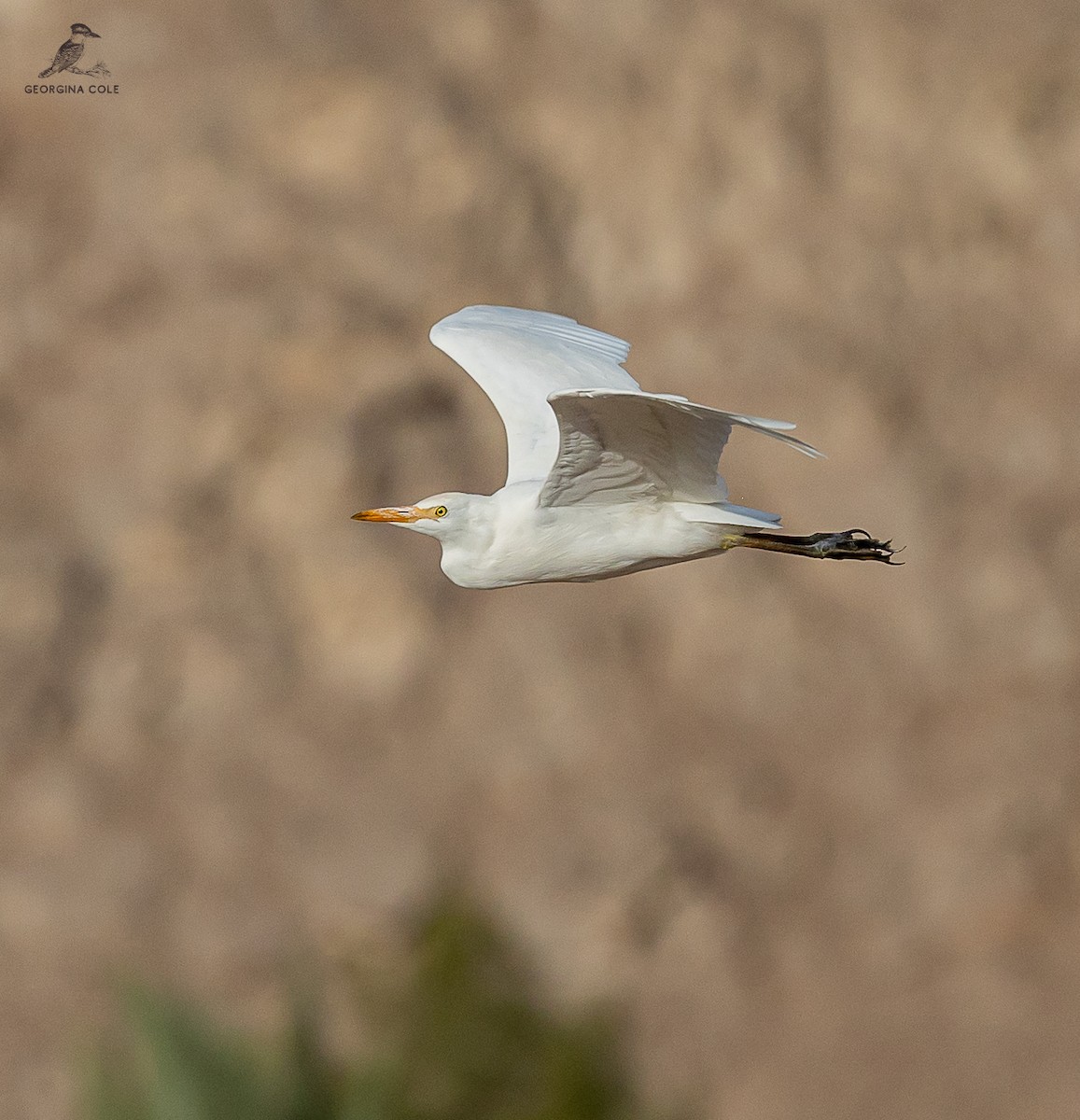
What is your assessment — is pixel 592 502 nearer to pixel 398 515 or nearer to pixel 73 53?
pixel 398 515

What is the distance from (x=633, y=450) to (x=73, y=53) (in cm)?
1184

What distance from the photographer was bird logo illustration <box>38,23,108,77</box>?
51.1 ft

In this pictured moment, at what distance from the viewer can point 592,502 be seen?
602 centimetres

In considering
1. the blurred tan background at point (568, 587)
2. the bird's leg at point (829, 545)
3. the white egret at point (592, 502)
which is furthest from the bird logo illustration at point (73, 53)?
the bird's leg at point (829, 545)

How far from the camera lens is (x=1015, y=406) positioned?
1625 cm

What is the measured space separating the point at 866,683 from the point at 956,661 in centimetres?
85

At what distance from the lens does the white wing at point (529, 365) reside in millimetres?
6676

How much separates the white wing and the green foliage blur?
2.82 m

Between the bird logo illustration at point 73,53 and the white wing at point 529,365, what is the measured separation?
9486 mm

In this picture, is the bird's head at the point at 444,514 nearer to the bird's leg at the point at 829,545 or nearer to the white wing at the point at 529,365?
the white wing at the point at 529,365

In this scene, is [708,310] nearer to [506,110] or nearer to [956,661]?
[506,110]

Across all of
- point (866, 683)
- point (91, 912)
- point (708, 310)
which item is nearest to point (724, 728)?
point (866, 683)

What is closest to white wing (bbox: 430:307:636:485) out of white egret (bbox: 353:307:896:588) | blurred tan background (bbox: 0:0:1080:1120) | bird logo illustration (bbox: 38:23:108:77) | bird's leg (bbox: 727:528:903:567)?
white egret (bbox: 353:307:896:588)

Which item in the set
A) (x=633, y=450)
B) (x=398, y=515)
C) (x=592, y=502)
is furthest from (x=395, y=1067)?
(x=633, y=450)
